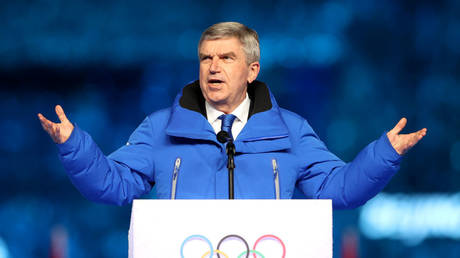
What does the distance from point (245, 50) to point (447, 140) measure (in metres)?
2.11

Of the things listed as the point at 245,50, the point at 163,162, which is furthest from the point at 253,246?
the point at 245,50

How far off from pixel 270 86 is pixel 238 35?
1718 mm

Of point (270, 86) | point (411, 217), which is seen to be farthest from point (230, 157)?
point (411, 217)

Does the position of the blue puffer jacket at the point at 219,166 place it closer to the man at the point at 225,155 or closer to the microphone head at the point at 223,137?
the man at the point at 225,155

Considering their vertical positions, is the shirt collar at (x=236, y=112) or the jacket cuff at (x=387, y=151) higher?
the shirt collar at (x=236, y=112)

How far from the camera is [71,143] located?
1.90 meters

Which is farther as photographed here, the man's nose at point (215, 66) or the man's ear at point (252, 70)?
the man's ear at point (252, 70)

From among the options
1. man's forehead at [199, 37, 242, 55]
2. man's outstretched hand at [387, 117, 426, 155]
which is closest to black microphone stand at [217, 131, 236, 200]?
man's forehead at [199, 37, 242, 55]

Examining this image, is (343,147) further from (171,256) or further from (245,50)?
(171,256)

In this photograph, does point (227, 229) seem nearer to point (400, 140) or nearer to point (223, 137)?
point (223, 137)

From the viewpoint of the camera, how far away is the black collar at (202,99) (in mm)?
2232

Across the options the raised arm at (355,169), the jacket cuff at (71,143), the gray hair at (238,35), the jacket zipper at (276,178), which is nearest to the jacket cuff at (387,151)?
the raised arm at (355,169)

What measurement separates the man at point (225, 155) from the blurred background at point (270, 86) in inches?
64.5

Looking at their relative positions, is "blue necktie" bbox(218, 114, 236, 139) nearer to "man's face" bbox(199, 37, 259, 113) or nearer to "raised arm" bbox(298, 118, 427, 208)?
"man's face" bbox(199, 37, 259, 113)
